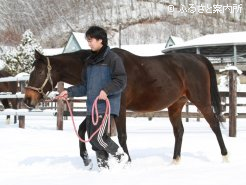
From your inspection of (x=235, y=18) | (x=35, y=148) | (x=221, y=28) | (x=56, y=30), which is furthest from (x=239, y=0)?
(x=35, y=148)

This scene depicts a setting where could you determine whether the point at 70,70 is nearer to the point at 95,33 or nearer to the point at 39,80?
the point at 39,80

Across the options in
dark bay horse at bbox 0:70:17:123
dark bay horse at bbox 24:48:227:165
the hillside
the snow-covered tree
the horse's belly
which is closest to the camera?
dark bay horse at bbox 24:48:227:165

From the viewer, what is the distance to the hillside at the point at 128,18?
106500 millimetres

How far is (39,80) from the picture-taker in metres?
4.96

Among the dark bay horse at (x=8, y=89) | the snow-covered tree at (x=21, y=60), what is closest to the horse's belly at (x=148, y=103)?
the dark bay horse at (x=8, y=89)

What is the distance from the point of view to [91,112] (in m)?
4.43

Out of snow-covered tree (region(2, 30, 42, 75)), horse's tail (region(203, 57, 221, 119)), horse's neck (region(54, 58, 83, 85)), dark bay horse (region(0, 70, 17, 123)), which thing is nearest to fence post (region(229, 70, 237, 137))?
horse's tail (region(203, 57, 221, 119))

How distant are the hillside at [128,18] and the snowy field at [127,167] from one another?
87.6m

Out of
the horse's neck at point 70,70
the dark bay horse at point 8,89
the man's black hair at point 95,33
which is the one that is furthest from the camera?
the dark bay horse at point 8,89

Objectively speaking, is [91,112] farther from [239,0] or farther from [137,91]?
[239,0]

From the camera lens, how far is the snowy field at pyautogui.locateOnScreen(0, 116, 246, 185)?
3.94 metres

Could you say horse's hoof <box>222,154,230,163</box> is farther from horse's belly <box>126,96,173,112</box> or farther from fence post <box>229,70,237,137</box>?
fence post <box>229,70,237,137</box>

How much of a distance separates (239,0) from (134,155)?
13321 cm

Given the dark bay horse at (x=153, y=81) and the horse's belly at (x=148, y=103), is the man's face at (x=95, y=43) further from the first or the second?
the horse's belly at (x=148, y=103)
